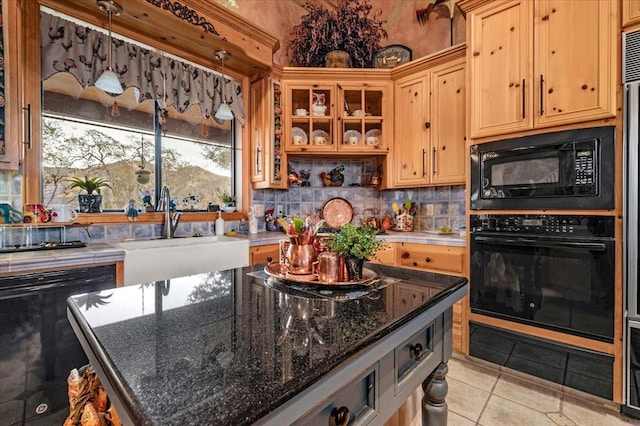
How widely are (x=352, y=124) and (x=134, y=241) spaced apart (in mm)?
2225

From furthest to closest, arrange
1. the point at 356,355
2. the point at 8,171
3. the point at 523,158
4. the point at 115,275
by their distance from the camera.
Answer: the point at 523,158 < the point at 8,171 < the point at 115,275 < the point at 356,355

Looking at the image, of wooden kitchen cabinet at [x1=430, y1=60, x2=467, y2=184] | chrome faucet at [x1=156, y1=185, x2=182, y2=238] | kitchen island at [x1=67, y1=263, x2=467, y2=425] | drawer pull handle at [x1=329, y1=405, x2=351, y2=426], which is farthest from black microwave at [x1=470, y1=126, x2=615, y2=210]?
chrome faucet at [x1=156, y1=185, x2=182, y2=238]

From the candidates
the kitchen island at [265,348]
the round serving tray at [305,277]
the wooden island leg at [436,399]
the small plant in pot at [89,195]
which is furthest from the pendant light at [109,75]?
the wooden island leg at [436,399]

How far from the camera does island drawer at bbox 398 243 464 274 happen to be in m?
2.37

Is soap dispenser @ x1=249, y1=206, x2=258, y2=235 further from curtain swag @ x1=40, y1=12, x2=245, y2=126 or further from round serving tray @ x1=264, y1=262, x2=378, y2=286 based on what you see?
round serving tray @ x1=264, y1=262, x2=378, y2=286

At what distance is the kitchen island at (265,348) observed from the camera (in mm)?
435

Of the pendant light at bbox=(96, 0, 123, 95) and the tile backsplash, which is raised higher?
the pendant light at bbox=(96, 0, 123, 95)

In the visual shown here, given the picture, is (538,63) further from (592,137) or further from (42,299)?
(42,299)

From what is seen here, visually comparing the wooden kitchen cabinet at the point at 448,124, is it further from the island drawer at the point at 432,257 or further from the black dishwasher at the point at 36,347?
the black dishwasher at the point at 36,347

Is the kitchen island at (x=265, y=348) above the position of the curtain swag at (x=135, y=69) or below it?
below

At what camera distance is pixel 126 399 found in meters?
0.43

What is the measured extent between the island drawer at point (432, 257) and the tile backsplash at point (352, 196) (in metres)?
0.61

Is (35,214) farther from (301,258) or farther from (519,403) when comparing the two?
(519,403)

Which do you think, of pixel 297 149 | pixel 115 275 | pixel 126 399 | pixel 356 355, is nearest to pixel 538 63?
pixel 297 149
